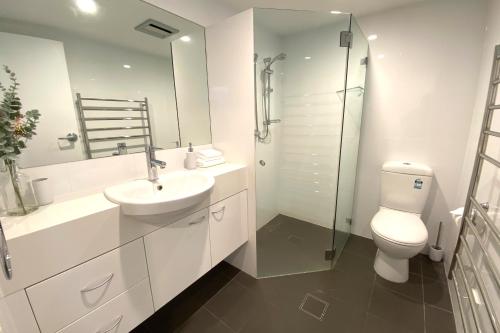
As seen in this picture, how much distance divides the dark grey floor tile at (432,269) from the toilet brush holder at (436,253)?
0.03 metres

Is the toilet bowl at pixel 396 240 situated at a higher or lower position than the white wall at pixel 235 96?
lower

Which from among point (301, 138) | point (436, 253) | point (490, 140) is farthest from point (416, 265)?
point (301, 138)

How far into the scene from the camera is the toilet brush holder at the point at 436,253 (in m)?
1.85

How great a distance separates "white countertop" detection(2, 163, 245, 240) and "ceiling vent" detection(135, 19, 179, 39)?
3.62 feet

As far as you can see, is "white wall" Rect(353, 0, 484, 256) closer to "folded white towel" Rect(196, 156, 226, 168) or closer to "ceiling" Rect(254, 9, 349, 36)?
"ceiling" Rect(254, 9, 349, 36)

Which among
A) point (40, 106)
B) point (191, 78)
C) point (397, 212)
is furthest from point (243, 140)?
point (397, 212)

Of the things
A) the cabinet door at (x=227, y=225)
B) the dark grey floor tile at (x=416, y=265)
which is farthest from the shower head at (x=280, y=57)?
the dark grey floor tile at (x=416, y=265)

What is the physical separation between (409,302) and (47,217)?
86.6 inches

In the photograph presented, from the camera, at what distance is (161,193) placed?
1240 mm

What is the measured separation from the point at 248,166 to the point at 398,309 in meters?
1.44

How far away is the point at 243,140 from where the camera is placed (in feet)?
5.30

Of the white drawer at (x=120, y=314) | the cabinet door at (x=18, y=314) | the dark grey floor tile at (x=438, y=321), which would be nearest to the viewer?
the cabinet door at (x=18, y=314)

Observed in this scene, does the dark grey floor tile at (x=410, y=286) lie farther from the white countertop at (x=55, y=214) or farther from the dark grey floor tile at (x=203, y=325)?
the white countertop at (x=55, y=214)

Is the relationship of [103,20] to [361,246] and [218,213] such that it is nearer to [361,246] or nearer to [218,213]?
[218,213]
